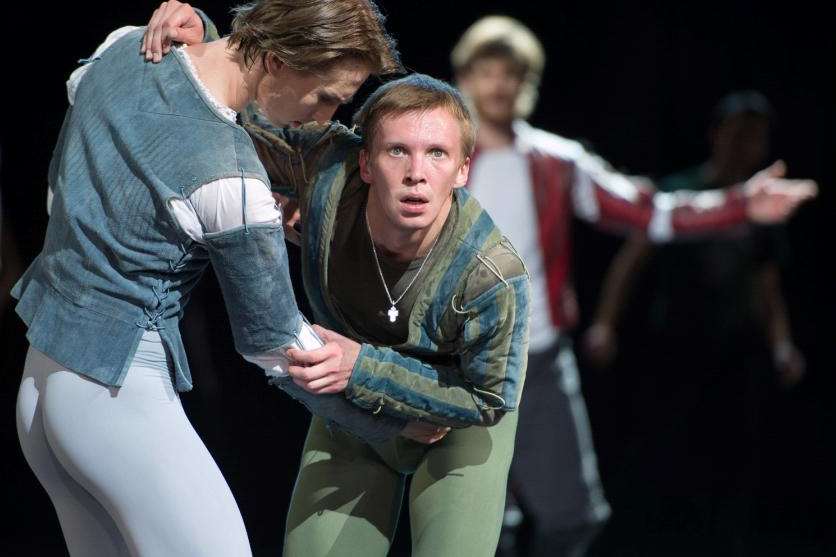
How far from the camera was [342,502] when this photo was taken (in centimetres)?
226

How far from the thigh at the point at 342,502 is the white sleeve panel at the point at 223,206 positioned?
0.62 meters

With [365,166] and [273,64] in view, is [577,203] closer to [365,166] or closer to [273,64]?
[365,166]

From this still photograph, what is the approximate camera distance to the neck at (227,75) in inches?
73.6

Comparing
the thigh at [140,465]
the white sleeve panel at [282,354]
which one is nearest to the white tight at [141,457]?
the thigh at [140,465]

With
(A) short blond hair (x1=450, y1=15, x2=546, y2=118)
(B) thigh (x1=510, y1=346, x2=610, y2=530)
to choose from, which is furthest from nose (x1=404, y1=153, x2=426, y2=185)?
(A) short blond hair (x1=450, y1=15, x2=546, y2=118)

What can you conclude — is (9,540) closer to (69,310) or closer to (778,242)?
(69,310)

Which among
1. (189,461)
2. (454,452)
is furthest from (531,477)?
(189,461)

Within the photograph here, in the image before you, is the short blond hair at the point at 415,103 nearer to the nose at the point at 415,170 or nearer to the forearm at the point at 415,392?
the nose at the point at 415,170

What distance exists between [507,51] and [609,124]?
138cm

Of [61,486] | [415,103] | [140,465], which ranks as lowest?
[61,486]

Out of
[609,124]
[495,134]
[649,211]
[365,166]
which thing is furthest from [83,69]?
[609,124]

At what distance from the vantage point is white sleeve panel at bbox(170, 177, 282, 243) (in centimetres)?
178

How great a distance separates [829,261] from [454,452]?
4.01 m

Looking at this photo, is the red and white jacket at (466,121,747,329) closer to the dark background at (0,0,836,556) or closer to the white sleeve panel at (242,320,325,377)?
the dark background at (0,0,836,556)
